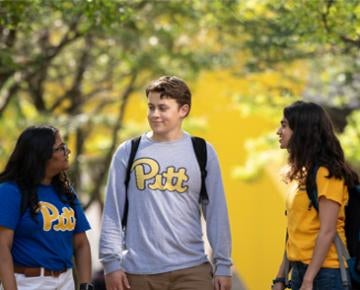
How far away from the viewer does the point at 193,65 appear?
15789mm

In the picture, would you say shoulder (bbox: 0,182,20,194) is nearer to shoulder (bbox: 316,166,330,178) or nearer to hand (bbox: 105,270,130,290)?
hand (bbox: 105,270,130,290)

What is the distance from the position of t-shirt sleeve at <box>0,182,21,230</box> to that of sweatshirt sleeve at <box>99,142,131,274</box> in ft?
1.71

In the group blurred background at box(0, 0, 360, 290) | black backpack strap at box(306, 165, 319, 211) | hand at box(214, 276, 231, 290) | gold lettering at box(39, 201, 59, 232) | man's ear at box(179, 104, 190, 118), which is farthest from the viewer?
blurred background at box(0, 0, 360, 290)

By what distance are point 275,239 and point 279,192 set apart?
1036mm

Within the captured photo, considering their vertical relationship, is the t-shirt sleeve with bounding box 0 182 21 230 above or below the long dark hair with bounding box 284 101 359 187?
below

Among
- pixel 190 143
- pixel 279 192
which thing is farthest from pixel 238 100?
pixel 190 143

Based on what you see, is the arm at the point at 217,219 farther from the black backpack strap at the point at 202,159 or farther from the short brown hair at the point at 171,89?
the short brown hair at the point at 171,89

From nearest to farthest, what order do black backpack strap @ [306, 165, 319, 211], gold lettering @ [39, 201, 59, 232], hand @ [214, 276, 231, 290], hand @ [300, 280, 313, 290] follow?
1. hand @ [300, 280, 313, 290]
2. black backpack strap @ [306, 165, 319, 211]
3. gold lettering @ [39, 201, 59, 232]
4. hand @ [214, 276, 231, 290]

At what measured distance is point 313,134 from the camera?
5840 mm

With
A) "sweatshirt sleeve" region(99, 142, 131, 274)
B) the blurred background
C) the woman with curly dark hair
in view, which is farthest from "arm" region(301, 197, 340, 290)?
the blurred background

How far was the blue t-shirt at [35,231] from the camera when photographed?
5758 millimetres

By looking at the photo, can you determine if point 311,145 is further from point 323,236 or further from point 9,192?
point 9,192

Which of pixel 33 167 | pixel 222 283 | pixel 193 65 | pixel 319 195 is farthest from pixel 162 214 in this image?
pixel 193 65

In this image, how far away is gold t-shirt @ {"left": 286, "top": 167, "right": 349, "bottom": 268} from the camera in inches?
223
